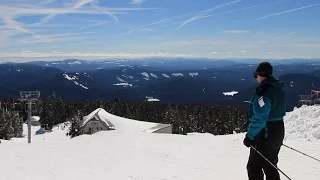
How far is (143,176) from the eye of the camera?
816 centimetres

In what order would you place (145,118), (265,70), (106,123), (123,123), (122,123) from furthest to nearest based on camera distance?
(145,118), (106,123), (122,123), (123,123), (265,70)

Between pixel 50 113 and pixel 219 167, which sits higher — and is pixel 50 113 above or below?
below

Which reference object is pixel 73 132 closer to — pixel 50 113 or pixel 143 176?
pixel 50 113

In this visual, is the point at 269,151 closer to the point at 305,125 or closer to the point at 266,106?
the point at 266,106

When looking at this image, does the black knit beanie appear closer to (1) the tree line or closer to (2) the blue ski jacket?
(2) the blue ski jacket

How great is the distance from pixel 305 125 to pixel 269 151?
955 centimetres

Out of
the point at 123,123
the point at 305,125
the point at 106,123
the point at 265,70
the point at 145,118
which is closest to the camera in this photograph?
the point at 265,70

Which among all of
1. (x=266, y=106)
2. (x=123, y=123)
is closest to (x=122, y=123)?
(x=123, y=123)

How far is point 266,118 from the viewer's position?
527 centimetres

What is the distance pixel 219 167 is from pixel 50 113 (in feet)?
298

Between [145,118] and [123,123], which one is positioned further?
[145,118]

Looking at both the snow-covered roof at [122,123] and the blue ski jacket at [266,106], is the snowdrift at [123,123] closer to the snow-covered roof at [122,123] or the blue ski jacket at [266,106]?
the snow-covered roof at [122,123]

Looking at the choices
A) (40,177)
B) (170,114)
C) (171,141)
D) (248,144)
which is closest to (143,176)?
(40,177)

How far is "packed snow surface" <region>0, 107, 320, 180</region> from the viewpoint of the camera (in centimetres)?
834
